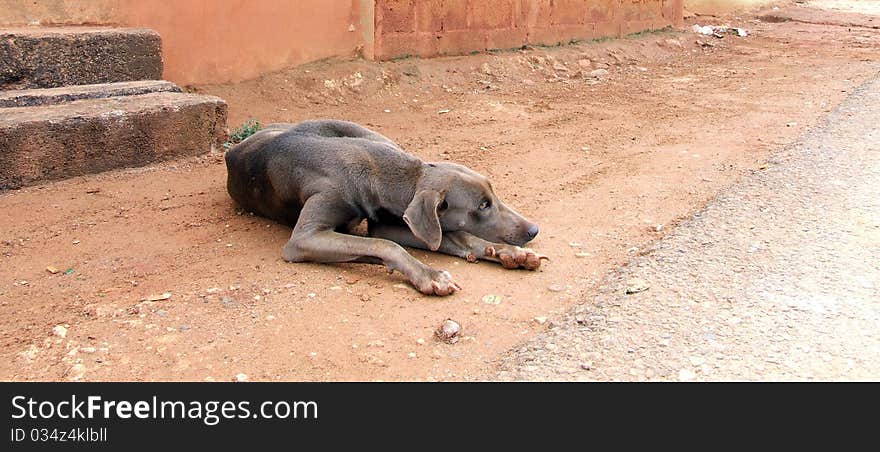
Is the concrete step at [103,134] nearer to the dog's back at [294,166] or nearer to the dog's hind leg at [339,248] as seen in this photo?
the dog's back at [294,166]

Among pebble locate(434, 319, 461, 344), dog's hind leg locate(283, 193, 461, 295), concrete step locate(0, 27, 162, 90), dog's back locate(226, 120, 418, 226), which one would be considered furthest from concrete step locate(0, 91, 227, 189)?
pebble locate(434, 319, 461, 344)

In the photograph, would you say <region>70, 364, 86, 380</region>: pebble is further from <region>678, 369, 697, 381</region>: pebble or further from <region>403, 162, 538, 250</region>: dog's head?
<region>678, 369, 697, 381</region>: pebble

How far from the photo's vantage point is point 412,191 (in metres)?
4.66

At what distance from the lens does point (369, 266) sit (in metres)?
4.47

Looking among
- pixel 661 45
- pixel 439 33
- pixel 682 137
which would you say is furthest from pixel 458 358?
pixel 661 45

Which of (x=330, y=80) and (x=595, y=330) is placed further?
(x=330, y=80)

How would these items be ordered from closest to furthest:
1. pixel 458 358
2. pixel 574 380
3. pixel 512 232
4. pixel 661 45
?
pixel 574 380
pixel 458 358
pixel 512 232
pixel 661 45

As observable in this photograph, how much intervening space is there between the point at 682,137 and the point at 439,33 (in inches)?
138

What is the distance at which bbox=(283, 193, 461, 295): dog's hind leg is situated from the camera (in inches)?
161

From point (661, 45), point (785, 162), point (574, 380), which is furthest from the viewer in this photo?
point (661, 45)

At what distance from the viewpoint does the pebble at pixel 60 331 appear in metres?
3.55

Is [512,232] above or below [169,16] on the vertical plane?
below

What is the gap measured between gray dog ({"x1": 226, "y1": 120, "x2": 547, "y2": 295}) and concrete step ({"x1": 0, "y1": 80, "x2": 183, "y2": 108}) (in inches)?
67.5

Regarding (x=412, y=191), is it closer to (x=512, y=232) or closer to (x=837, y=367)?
(x=512, y=232)
